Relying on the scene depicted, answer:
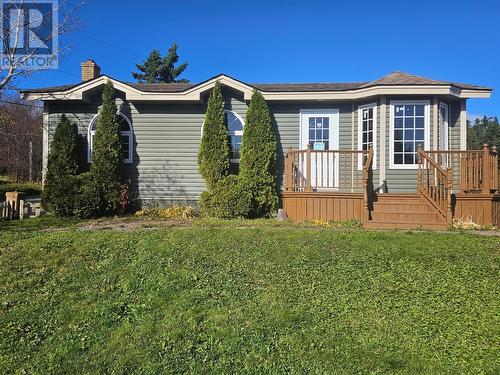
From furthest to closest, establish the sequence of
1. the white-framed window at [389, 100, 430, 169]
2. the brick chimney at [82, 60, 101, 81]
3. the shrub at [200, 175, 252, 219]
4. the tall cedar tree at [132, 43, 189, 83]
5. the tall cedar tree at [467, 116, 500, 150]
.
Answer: the tall cedar tree at [467, 116, 500, 150] → the tall cedar tree at [132, 43, 189, 83] → the brick chimney at [82, 60, 101, 81] → the white-framed window at [389, 100, 430, 169] → the shrub at [200, 175, 252, 219]

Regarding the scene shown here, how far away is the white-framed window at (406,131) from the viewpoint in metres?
9.88

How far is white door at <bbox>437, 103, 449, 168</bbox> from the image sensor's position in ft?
33.0

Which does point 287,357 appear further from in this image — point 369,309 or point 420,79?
Answer: point 420,79

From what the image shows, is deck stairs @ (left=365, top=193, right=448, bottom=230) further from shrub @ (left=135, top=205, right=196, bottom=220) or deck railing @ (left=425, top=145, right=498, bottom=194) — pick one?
shrub @ (left=135, top=205, right=196, bottom=220)

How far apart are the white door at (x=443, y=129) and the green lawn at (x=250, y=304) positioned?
13.2 ft

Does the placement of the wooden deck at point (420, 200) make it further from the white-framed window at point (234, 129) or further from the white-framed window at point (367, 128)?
the white-framed window at point (234, 129)

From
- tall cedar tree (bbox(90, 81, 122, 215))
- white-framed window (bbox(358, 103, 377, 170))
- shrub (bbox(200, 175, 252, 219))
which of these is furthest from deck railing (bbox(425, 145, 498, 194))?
tall cedar tree (bbox(90, 81, 122, 215))

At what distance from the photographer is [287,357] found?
361 cm

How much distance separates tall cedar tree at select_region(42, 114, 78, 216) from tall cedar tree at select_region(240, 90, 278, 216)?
4.44 m

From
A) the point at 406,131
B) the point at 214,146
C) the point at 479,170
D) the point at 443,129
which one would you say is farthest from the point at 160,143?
the point at 479,170

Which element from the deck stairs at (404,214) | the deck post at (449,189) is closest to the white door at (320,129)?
the deck stairs at (404,214)

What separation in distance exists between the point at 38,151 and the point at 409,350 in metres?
36.1

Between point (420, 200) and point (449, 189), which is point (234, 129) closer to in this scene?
point (420, 200)

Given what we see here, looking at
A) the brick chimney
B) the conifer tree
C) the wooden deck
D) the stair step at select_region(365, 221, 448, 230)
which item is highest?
the conifer tree
